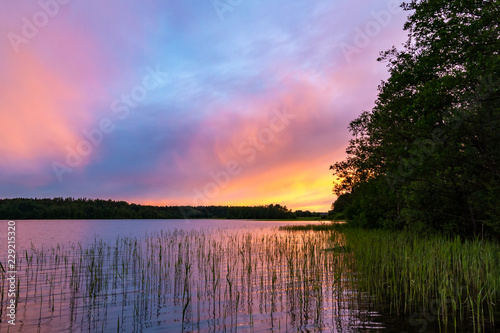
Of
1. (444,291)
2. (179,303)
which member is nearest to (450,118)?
(444,291)

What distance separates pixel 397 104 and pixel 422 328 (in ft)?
59.3

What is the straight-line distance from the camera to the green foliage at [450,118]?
14109 millimetres

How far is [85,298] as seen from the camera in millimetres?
9867

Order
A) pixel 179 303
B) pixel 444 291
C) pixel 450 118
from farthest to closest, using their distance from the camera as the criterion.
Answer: pixel 450 118 < pixel 179 303 < pixel 444 291

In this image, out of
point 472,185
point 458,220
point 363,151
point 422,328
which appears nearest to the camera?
point 422,328

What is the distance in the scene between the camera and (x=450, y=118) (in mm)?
15445

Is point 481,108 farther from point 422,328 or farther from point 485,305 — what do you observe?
point 422,328

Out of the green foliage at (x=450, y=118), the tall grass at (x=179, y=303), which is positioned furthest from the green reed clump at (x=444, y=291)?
the green foliage at (x=450, y=118)

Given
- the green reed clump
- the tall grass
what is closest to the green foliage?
the green reed clump

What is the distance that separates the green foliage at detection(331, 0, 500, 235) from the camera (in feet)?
46.3

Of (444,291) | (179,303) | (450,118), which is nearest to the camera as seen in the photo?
(444,291)

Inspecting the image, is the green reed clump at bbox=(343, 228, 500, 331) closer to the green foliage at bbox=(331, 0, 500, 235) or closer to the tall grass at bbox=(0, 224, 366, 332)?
the tall grass at bbox=(0, 224, 366, 332)

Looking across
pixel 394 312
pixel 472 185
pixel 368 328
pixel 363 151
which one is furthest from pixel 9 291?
pixel 363 151

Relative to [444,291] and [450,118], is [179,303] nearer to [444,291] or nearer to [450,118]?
[444,291]
